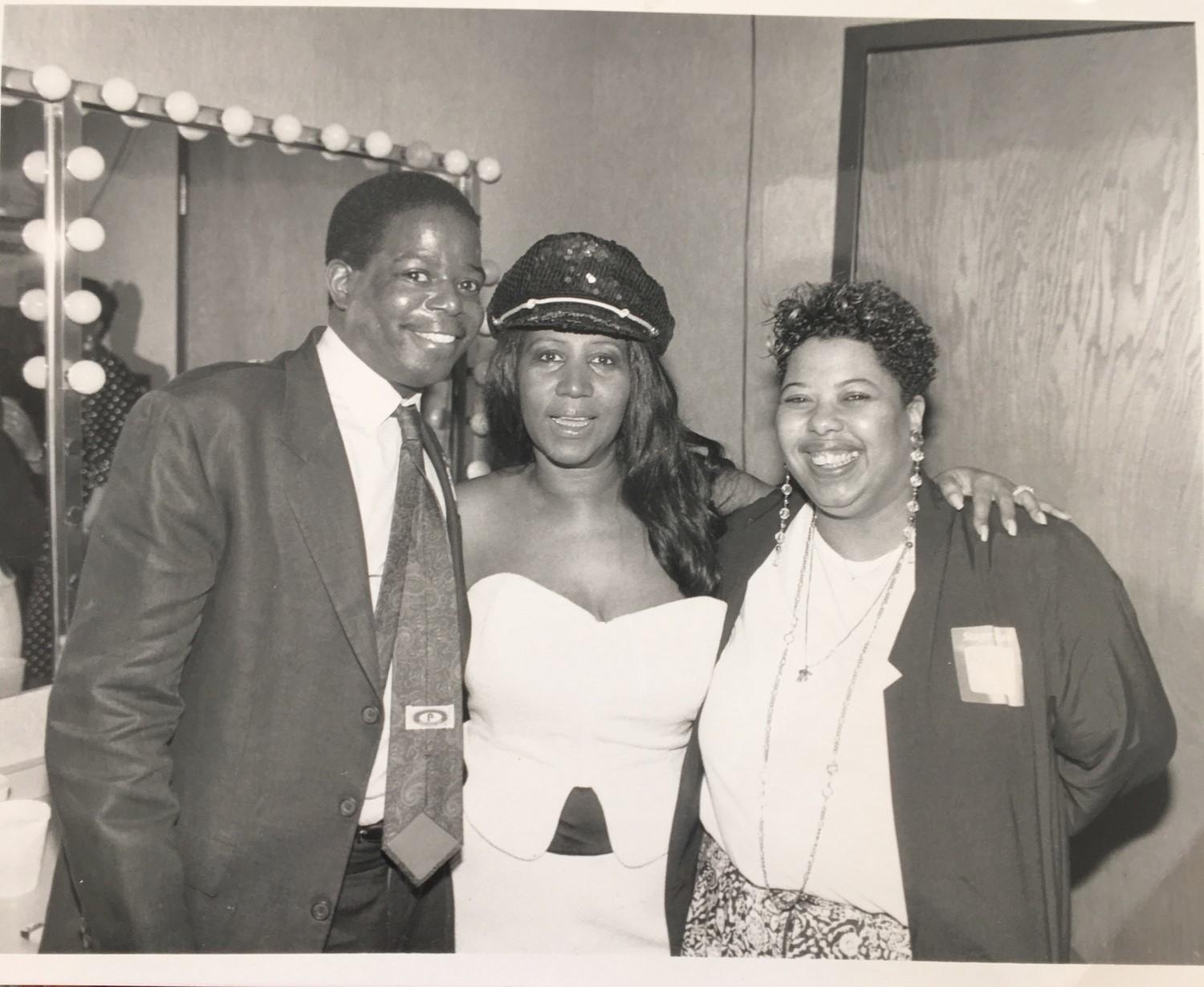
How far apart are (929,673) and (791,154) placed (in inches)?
52.6

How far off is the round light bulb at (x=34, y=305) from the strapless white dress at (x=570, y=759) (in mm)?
728

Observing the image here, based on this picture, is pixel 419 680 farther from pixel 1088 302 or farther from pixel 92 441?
pixel 1088 302

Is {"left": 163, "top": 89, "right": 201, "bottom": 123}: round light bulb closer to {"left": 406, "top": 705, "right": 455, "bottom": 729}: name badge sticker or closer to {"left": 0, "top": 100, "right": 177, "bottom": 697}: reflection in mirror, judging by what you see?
{"left": 0, "top": 100, "right": 177, "bottom": 697}: reflection in mirror

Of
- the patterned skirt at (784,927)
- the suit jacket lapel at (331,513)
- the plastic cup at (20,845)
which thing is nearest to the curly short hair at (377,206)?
the suit jacket lapel at (331,513)

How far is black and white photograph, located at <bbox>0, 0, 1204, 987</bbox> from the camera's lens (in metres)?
1.26

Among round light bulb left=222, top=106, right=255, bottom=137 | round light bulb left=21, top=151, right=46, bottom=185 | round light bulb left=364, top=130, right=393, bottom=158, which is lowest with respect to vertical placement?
round light bulb left=21, top=151, right=46, bottom=185

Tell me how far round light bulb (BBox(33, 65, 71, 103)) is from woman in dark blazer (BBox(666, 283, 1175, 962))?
3.33 ft

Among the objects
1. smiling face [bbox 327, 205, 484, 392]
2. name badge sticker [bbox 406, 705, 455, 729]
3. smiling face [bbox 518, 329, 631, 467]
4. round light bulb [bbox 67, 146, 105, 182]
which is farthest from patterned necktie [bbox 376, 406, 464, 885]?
round light bulb [bbox 67, 146, 105, 182]

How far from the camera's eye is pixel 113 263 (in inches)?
58.6

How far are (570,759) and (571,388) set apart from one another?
0.54m

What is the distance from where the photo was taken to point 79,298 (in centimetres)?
142

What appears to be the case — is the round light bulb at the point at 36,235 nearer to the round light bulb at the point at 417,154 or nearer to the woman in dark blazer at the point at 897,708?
the round light bulb at the point at 417,154

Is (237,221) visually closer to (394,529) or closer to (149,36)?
(149,36)

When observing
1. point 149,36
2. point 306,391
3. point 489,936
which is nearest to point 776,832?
point 489,936
